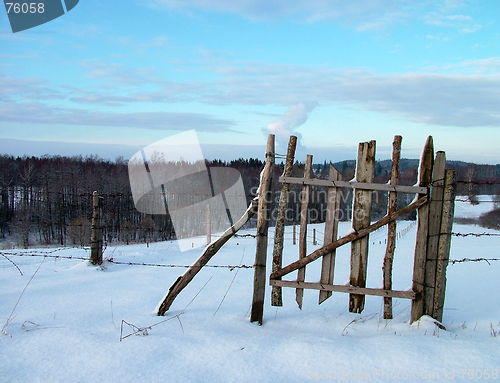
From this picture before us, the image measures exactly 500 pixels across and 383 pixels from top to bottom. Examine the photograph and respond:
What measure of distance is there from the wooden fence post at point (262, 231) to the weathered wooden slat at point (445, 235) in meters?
2.02

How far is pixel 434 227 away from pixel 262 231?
2.01m

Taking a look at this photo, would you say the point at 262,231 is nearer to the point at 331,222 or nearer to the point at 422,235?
the point at 331,222

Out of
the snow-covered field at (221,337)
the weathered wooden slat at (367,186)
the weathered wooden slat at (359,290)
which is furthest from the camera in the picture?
the weathered wooden slat at (359,290)

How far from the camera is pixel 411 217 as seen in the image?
177 ft

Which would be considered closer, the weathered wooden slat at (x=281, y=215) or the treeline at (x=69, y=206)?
the weathered wooden slat at (x=281, y=215)

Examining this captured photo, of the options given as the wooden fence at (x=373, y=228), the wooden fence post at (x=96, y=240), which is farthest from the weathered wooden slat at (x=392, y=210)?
the wooden fence post at (x=96, y=240)

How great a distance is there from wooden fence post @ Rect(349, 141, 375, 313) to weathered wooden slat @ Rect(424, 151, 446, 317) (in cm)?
74

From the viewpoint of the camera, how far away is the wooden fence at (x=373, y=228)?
374 cm

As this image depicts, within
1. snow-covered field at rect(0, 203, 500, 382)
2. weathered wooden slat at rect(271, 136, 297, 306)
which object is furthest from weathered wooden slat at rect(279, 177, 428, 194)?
snow-covered field at rect(0, 203, 500, 382)

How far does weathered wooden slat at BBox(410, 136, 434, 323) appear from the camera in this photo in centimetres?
376

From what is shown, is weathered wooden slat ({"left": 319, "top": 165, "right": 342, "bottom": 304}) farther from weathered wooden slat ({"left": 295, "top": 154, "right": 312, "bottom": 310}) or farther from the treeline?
the treeline

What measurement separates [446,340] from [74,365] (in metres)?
3.47

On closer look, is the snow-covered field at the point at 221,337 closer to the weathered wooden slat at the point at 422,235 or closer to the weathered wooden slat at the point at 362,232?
the weathered wooden slat at the point at 422,235

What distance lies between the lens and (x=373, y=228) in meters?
3.75
